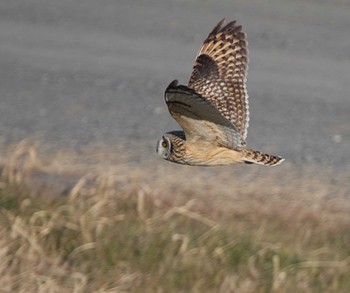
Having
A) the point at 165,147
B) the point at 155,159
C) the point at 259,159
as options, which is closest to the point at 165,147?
the point at 165,147

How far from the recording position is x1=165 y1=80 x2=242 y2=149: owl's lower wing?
611 cm

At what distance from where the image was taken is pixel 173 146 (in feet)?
21.5

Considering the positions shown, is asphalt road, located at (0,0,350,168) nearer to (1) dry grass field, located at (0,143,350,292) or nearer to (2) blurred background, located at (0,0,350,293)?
(2) blurred background, located at (0,0,350,293)

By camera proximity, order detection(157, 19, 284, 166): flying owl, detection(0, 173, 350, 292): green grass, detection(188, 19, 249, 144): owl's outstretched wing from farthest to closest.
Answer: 1. detection(188, 19, 249, 144): owl's outstretched wing
2. detection(0, 173, 350, 292): green grass
3. detection(157, 19, 284, 166): flying owl

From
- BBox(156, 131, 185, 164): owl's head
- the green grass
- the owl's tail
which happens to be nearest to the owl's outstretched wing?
the owl's tail

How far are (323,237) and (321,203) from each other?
57 cm

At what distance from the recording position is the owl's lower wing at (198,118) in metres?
6.11

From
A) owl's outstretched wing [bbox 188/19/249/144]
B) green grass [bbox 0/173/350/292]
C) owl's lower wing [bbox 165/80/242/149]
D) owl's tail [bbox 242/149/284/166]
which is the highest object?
owl's outstretched wing [bbox 188/19/249/144]

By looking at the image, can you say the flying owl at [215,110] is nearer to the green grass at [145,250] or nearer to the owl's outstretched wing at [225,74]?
the owl's outstretched wing at [225,74]

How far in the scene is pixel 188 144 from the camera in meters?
6.51

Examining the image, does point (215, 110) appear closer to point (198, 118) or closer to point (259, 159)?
point (198, 118)

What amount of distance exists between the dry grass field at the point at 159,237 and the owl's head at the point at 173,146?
52cm

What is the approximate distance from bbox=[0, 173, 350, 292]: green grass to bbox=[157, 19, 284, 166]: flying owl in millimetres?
516

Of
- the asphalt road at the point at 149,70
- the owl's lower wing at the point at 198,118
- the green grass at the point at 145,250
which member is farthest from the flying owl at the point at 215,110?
the asphalt road at the point at 149,70
